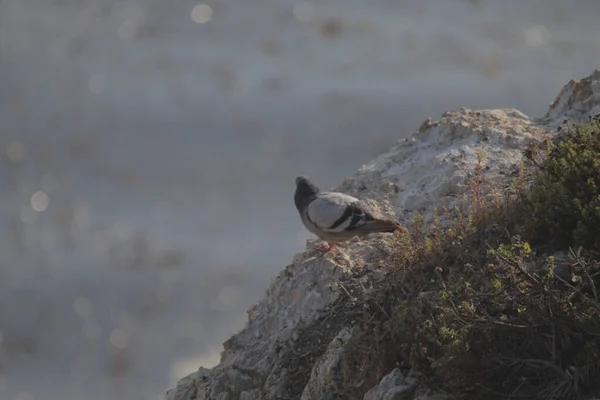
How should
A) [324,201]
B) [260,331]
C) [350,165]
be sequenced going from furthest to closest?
[350,165] → [324,201] → [260,331]

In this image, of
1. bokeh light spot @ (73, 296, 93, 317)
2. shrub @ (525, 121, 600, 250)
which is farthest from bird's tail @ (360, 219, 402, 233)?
bokeh light spot @ (73, 296, 93, 317)

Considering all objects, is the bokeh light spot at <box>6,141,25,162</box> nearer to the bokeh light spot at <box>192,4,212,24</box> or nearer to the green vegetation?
the bokeh light spot at <box>192,4,212,24</box>

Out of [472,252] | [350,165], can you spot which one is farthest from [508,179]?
[350,165]

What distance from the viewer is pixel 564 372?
18.7 feet

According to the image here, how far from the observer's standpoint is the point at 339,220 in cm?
857

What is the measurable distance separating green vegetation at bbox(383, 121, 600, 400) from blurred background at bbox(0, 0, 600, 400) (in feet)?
29.8

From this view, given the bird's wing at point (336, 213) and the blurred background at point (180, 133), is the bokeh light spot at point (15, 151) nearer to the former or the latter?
the blurred background at point (180, 133)

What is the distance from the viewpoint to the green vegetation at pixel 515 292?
5855 millimetres

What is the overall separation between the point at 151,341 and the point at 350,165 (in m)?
5.19

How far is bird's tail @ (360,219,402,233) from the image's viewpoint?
8.34 m

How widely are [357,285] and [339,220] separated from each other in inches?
45.4

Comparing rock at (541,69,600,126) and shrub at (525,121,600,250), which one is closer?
shrub at (525,121,600,250)

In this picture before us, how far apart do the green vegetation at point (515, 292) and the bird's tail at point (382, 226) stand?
2.19ft

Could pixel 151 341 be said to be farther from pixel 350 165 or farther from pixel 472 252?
pixel 472 252
